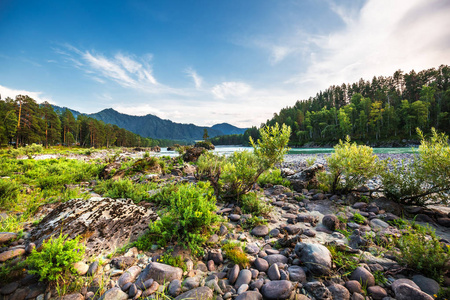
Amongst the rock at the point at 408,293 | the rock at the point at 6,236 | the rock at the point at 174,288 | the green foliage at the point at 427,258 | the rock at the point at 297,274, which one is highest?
the green foliage at the point at 427,258

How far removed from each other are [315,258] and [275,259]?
2.56 ft

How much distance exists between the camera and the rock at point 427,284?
272 centimetres

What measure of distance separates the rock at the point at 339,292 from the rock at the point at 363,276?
48cm

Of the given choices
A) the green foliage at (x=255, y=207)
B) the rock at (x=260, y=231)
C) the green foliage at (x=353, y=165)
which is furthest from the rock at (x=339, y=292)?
the green foliage at (x=353, y=165)

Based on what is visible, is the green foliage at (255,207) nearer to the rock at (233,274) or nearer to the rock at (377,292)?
the rock at (233,274)

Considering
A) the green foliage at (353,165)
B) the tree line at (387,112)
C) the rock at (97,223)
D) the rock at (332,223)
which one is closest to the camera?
the rock at (97,223)

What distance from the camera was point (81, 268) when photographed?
9.96 ft

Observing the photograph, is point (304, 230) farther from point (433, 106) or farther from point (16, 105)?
point (433, 106)

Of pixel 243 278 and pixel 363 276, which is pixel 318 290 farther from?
pixel 243 278

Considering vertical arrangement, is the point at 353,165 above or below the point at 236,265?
above

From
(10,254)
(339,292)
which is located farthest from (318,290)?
(10,254)

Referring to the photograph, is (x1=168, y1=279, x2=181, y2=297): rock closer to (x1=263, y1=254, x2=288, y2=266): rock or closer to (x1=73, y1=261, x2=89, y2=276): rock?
(x1=73, y1=261, x2=89, y2=276): rock

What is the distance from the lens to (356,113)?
72.6 meters

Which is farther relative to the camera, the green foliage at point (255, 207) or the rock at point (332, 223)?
the green foliage at point (255, 207)
